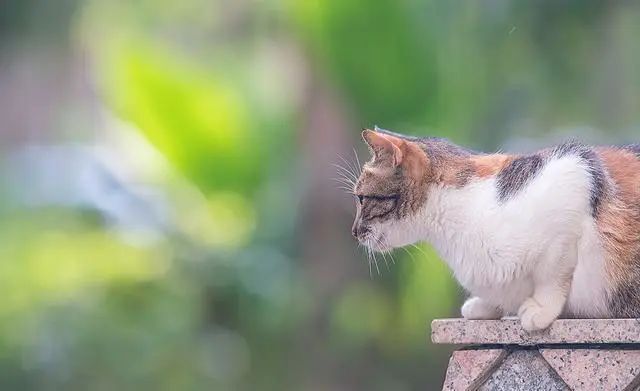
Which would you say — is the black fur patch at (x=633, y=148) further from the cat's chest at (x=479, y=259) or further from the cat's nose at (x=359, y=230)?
the cat's nose at (x=359, y=230)

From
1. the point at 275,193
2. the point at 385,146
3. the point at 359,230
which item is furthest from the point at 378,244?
the point at 275,193

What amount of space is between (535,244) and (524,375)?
19 centimetres

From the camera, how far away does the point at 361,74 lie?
4406 millimetres

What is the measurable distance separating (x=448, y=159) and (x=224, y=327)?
349cm

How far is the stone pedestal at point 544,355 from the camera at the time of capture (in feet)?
4.74

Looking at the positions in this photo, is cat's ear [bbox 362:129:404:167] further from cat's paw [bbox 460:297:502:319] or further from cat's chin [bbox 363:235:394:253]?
cat's paw [bbox 460:297:502:319]

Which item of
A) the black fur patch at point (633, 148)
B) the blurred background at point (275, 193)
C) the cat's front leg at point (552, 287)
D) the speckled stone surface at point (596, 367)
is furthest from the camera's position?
the blurred background at point (275, 193)

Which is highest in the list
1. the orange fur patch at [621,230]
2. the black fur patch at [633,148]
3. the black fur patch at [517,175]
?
the black fur patch at [633,148]

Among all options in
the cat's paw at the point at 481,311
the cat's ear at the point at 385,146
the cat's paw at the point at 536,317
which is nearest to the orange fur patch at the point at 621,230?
the cat's paw at the point at 536,317

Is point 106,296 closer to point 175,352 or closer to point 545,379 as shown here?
point 175,352

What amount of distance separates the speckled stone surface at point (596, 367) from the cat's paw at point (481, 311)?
0.22 meters

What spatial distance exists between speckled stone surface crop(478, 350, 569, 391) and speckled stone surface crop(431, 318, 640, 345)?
23mm

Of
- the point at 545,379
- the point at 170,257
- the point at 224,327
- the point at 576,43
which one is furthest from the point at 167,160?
the point at 545,379

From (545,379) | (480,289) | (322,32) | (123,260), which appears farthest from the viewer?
(123,260)
